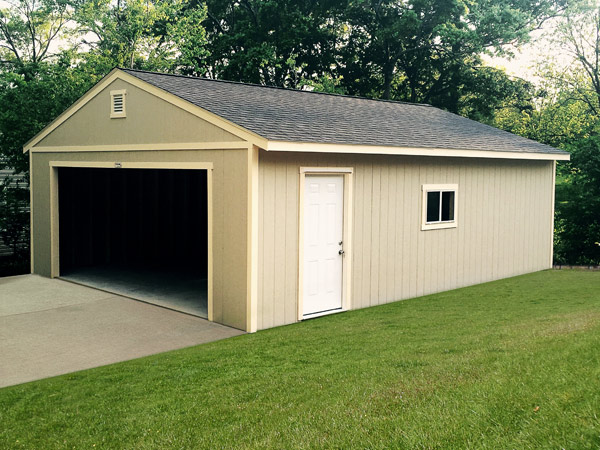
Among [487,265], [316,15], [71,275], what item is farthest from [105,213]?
[316,15]

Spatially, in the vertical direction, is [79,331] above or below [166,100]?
below

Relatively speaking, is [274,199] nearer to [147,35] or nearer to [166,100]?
[166,100]

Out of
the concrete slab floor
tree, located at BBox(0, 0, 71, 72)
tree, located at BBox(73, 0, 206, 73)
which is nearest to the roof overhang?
the concrete slab floor

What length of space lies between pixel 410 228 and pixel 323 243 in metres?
2.17

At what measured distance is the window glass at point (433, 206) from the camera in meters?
11.8

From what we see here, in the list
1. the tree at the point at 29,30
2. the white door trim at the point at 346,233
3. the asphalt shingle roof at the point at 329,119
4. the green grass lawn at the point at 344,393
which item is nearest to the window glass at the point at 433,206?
the asphalt shingle roof at the point at 329,119

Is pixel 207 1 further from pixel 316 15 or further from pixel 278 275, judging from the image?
pixel 278 275

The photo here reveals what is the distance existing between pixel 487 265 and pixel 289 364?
7458mm

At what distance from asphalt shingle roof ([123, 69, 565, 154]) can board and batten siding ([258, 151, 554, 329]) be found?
318 mm

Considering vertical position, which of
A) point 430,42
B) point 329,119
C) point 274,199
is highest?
point 430,42

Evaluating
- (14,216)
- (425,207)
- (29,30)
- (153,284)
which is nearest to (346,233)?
(425,207)

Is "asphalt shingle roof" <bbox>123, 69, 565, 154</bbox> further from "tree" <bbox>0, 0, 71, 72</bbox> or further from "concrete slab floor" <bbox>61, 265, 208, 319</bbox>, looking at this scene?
"tree" <bbox>0, 0, 71, 72</bbox>

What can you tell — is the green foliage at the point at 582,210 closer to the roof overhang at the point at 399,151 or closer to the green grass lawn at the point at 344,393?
the roof overhang at the point at 399,151

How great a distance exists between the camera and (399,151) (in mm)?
10516
